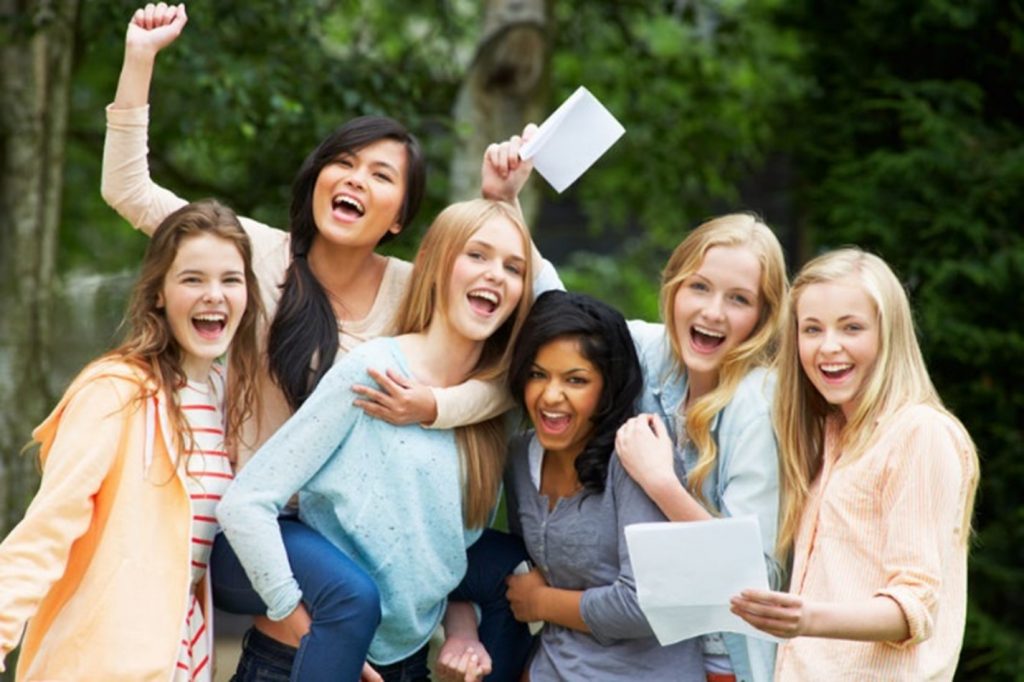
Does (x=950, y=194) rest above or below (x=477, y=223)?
above

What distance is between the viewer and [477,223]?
3531 mm

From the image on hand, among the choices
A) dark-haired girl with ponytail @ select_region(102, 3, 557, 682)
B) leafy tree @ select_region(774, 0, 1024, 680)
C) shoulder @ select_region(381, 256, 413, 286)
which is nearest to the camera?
dark-haired girl with ponytail @ select_region(102, 3, 557, 682)

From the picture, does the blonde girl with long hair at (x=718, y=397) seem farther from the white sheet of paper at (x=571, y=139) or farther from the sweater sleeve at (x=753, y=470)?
the white sheet of paper at (x=571, y=139)

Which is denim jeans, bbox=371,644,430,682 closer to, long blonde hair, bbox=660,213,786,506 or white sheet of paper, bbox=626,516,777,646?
white sheet of paper, bbox=626,516,777,646

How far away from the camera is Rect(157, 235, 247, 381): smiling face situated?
11.1 feet

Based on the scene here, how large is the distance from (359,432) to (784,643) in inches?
39.9

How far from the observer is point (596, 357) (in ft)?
11.3

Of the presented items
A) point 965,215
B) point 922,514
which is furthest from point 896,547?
point 965,215

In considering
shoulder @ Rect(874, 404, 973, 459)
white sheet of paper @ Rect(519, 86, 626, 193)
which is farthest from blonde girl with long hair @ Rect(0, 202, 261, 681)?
shoulder @ Rect(874, 404, 973, 459)

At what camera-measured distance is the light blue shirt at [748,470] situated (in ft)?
10.9

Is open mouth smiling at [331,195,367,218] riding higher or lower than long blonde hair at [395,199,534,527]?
higher

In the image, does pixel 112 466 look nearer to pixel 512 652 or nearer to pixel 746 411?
pixel 512 652

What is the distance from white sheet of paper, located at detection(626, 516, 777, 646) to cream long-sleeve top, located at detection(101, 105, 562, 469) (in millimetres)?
534

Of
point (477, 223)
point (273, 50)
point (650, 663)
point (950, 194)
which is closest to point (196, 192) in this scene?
point (273, 50)
